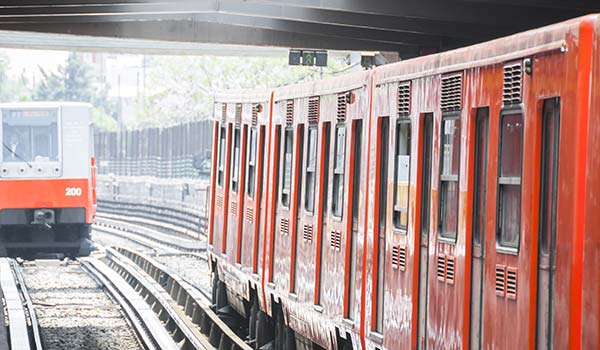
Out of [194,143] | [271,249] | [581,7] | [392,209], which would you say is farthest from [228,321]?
[194,143]

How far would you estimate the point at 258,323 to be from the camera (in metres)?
17.5

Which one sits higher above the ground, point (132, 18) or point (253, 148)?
point (132, 18)

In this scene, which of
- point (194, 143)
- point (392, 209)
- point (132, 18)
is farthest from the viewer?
point (194, 143)

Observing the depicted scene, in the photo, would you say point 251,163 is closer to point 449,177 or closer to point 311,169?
point 311,169

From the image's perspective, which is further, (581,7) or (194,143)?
(194,143)

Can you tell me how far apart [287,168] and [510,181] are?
726 cm

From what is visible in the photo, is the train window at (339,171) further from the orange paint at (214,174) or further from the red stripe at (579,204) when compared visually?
the orange paint at (214,174)

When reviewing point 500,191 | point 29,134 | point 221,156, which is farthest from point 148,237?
point 500,191

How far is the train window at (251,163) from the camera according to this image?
→ 17828mm

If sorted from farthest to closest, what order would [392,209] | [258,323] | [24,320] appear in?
[24,320] → [258,323] → [392,209]

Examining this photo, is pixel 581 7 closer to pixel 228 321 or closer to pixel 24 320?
pixel 228 321

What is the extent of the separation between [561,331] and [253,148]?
1058cm

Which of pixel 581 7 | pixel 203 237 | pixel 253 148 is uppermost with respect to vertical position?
pixel 581 7

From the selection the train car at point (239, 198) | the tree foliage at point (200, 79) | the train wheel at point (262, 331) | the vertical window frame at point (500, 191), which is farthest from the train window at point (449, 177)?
the tree foliage at point (200, 79)
